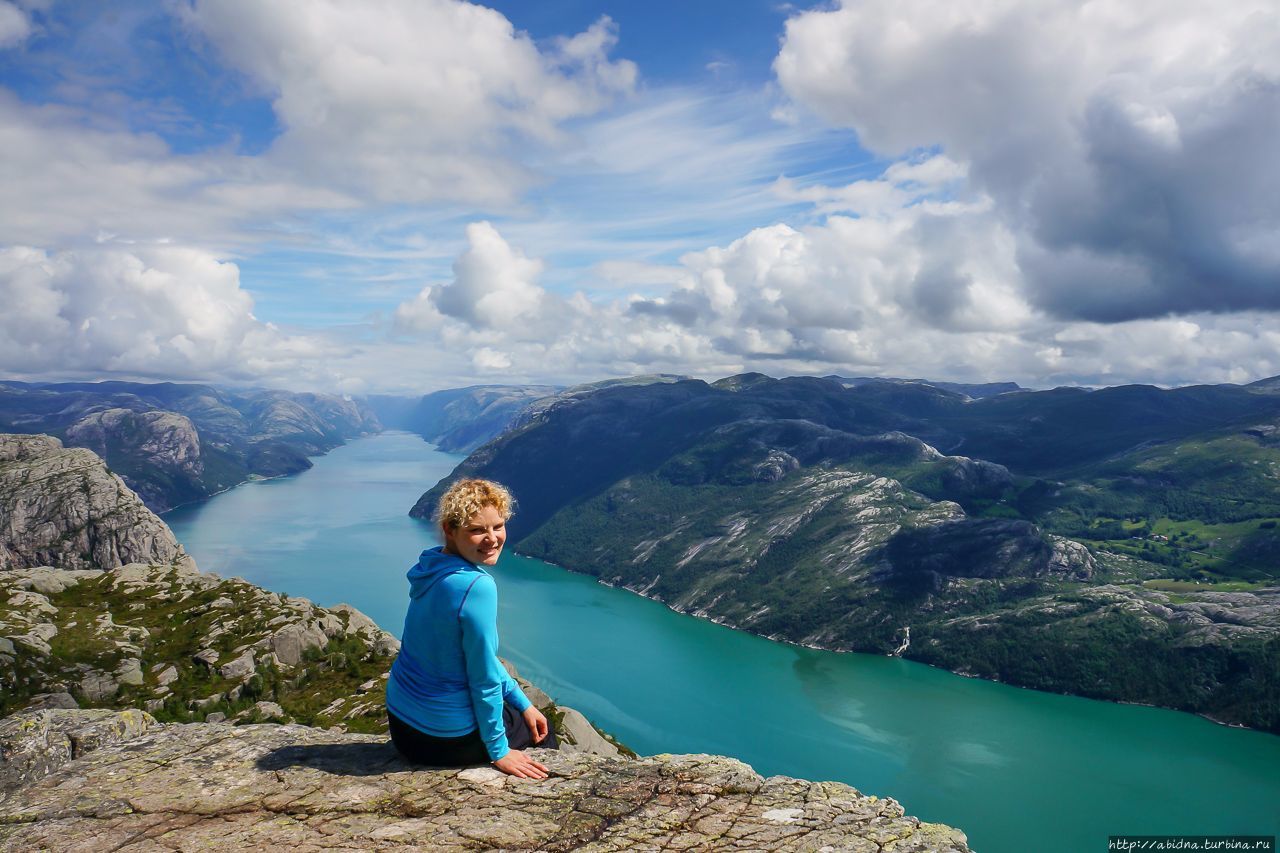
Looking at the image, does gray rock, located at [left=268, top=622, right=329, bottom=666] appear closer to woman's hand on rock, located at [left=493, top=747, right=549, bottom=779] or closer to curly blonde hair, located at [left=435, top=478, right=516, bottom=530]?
woman's hand on rock, located at [left=493, top=747, right=549, bottom=779]

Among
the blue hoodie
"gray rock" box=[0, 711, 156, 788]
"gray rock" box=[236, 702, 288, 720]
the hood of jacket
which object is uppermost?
the hood of jacket

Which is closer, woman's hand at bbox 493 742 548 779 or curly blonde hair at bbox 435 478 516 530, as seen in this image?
curly blonde hair at bbox 435 478 516 530

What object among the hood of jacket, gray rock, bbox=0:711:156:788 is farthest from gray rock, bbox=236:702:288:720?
the hood of jacket

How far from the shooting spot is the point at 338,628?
223ft

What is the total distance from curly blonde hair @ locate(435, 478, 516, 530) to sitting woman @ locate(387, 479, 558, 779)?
0.04 ft

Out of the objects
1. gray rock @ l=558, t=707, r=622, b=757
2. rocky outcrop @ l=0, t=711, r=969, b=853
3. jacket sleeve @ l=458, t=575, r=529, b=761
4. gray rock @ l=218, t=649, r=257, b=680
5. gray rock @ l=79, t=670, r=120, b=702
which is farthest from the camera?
gray rock @ l=218, t=649, r=257, b=680

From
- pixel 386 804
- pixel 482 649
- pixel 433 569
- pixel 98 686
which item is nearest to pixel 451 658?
pixel 482 649

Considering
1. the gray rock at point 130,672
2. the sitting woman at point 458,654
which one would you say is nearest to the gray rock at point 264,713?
the gray rock at point 130,672

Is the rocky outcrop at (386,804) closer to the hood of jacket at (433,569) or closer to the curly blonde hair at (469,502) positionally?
the hood of jacket at (433,569)

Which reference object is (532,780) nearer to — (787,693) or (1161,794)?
(1161,794)

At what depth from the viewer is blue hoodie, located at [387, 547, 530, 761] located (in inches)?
324

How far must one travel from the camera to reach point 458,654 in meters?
8.52

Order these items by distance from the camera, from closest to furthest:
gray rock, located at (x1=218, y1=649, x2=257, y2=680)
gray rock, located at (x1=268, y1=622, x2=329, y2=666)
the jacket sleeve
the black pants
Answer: the jacket sleeve
the black pants
gray rock, located at (x1=218, y1=649, x2=257, y2=680)
gray rock, located at (x1=268, y1=622, x2=329, y2=666)

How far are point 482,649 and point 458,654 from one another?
502mm
